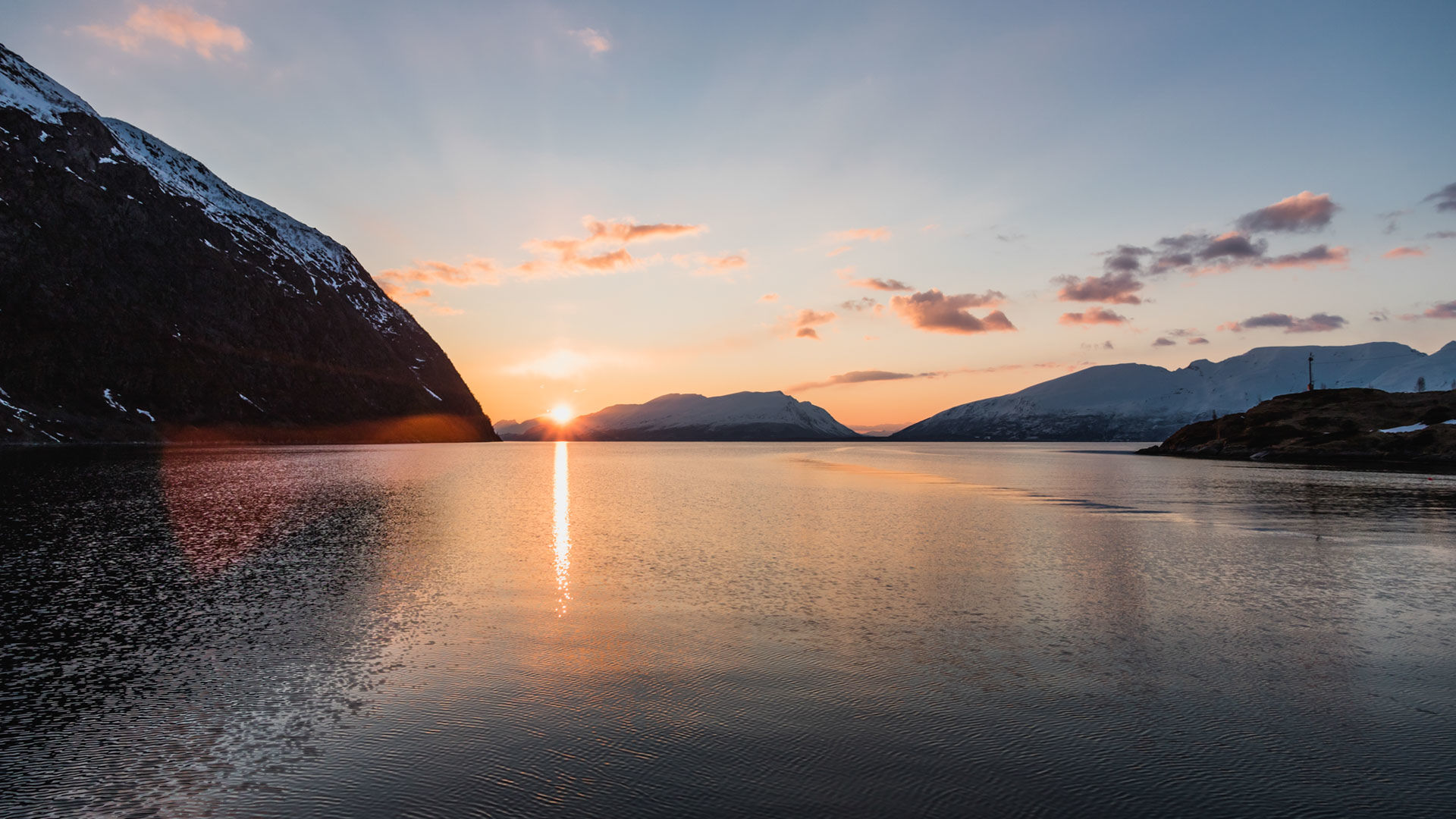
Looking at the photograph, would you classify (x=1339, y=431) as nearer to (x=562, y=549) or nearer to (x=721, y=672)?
(x=562, y=549)

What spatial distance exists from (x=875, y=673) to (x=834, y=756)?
358 cm

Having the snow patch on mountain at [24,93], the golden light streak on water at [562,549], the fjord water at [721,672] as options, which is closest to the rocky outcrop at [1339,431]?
the fjord water at [721,672]

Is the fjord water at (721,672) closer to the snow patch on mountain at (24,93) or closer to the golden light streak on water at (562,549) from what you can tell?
the golden light streak on water at (562,549)

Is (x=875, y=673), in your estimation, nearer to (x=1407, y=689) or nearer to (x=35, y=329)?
(x=1407, y=689)

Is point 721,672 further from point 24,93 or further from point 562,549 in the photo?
point 24,93

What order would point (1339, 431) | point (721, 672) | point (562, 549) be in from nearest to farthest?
point (721, 672)
point (562, 549)
point (1339, 431)

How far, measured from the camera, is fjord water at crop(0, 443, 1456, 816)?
834cm

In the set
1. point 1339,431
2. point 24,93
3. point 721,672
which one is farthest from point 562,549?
point 24,93

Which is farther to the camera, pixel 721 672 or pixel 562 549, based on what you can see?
pixel 562 549

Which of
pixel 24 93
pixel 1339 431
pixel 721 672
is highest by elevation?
pixel 24 93

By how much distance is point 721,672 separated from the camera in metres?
12.6

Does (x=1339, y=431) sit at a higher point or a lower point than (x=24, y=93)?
lower

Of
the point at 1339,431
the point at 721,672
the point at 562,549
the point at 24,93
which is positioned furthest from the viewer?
the point at 24,93

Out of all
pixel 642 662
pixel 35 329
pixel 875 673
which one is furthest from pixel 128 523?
pixel 35 329
